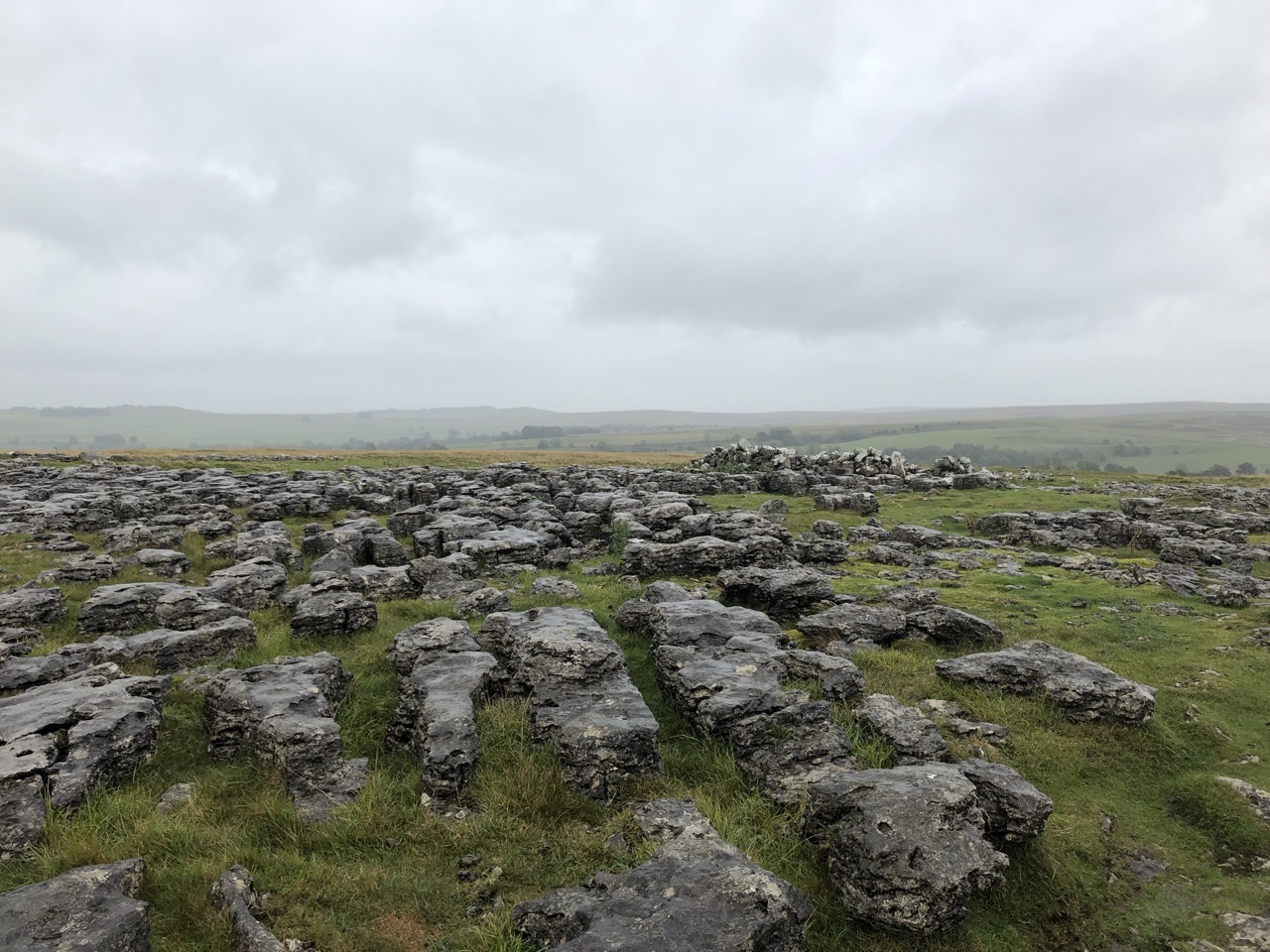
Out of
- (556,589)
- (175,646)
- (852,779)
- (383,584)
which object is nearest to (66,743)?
(175,646)

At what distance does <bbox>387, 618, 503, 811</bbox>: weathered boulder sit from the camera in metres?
8.22

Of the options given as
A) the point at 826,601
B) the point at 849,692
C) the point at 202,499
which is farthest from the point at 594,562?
the point at 202,499

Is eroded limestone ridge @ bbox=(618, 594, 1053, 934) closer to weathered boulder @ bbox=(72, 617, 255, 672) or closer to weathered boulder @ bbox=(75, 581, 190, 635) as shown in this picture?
weathered boulder @ bbox=(72, 617, 255, 672)

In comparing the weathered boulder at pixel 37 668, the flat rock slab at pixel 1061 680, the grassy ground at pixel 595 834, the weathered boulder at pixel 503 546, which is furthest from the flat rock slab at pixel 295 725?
the flat rock slab at pixel 1061 680

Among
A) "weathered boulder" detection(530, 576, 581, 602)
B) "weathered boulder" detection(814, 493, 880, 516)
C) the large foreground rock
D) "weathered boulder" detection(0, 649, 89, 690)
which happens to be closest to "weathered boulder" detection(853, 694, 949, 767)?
"weathered boulder" detection(530, 576, 581, 602)

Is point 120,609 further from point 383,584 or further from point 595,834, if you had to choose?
point 595,834

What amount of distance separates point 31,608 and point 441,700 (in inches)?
461

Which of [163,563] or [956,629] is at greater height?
[163,563]

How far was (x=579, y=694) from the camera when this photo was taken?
9.94 meters

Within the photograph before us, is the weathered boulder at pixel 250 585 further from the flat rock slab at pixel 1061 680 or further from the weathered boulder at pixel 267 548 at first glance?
the flat rock slab at pixel 1061 680

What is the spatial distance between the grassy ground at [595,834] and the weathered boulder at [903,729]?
0.38 meters

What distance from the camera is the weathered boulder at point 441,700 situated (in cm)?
822

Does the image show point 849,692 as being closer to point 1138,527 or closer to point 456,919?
point 456,919

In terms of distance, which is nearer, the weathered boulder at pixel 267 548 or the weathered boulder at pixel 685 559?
the weathered boulder at pixel 685 559
